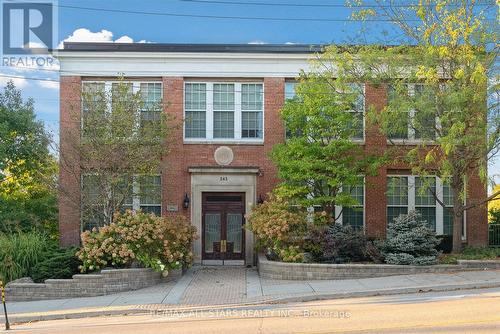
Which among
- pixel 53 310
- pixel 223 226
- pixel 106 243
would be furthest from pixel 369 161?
pixel 53 310

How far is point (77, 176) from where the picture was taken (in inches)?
814

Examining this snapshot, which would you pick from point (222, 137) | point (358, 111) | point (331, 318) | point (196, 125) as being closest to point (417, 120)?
point (358, 111)

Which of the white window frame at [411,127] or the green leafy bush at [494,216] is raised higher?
the white window frame at [411,127]

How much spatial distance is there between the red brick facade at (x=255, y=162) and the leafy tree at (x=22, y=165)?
1.84 meters

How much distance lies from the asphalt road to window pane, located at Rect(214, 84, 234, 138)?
10.9 meters

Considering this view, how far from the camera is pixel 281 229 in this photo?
1852cm

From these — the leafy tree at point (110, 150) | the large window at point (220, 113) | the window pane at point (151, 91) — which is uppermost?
the window pane at point (151, 91)

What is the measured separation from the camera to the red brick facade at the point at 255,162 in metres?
23.2

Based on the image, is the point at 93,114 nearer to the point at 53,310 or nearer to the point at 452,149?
the point at 53,310

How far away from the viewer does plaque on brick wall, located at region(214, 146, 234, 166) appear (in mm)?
23297

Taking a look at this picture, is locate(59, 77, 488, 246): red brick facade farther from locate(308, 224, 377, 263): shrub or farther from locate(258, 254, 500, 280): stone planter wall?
locate(258, 254, 500, 280): stone planter wall

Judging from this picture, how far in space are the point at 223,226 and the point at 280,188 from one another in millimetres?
3850

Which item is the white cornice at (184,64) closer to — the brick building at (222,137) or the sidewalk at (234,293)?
the brick building at (222,137)

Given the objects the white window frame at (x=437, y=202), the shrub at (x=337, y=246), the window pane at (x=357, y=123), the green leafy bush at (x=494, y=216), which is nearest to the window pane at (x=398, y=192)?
the white window frame at (x=437, y=202)
